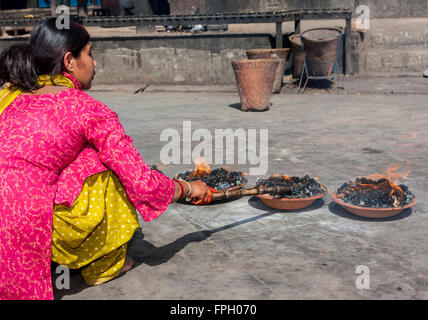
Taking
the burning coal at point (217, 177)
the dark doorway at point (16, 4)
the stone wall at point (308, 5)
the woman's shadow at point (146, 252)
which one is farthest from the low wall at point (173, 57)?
the dark doorway at point (16, 4)

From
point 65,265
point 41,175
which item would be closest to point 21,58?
point 41,175

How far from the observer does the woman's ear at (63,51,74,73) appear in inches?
120

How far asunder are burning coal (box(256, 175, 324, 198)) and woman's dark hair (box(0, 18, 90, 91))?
2.01 m

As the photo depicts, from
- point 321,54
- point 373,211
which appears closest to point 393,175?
point 373,211

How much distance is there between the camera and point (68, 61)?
10.2 ft

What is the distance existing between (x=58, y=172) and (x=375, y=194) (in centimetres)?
240

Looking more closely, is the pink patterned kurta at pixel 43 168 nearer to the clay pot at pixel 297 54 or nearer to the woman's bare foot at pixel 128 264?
the woman's bare foot at pixel 128 264

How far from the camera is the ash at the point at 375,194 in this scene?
4.14m

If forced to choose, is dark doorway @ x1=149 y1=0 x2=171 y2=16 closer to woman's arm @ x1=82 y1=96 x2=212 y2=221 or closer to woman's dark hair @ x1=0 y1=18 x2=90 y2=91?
woman's dark hair @ x1=0 y1=18 x2=90 y2=91

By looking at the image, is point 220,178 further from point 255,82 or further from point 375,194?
point 255,82

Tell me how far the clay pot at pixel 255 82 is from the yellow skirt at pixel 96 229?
6.11 meters

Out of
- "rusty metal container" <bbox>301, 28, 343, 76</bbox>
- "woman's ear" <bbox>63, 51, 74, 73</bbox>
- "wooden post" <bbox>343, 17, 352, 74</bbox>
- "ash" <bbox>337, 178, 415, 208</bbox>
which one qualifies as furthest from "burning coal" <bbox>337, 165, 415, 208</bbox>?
"wooden post" <bbox>343, 17, 352, 74</bbox>

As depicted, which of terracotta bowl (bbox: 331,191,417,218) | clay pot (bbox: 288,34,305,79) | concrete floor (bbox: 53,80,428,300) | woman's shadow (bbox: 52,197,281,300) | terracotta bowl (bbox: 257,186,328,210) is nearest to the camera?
concrete floor (bbox: 53,80,428,300)

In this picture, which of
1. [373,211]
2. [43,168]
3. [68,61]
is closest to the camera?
[43,168]
